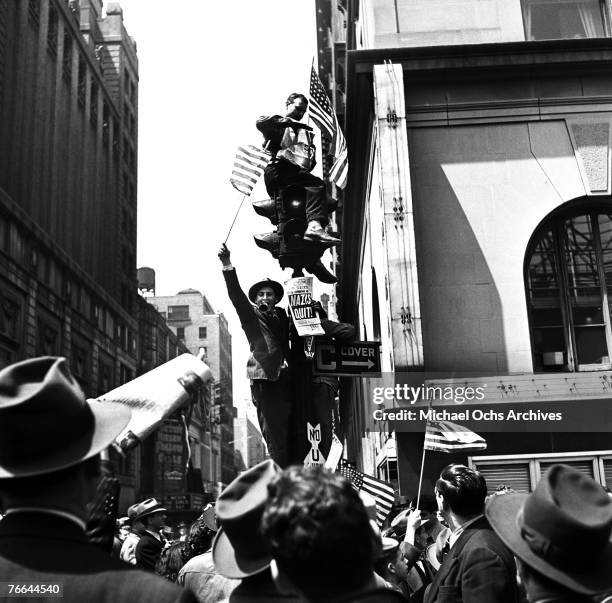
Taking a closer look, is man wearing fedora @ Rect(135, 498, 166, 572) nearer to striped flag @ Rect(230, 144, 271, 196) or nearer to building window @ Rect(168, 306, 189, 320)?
striped flag @ Rect(230, 144, 271, 196)

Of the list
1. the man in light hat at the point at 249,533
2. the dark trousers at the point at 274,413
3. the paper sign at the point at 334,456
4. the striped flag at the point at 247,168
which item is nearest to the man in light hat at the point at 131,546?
the dark trousers at the point at 274,413

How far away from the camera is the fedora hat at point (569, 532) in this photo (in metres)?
2.68

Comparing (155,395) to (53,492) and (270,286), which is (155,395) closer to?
(53,492)

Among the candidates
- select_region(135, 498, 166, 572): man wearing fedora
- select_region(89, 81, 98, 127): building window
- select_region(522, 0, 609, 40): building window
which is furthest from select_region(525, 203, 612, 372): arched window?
select_region(89, 81, 98, 127): building window

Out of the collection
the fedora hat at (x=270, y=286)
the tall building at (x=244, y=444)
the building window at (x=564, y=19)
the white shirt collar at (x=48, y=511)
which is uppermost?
the building window at (x=564, y=19)

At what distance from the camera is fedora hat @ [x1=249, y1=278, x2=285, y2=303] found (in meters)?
11.8

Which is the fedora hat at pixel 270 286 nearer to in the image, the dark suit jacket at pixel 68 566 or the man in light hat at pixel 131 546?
the man in light hat at pixel 131 546

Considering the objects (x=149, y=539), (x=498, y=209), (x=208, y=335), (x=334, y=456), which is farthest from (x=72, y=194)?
(x=208, y=335)

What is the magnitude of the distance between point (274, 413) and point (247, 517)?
8.38 metres

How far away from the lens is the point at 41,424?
2.61 m

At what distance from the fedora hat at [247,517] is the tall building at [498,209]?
11459 mm

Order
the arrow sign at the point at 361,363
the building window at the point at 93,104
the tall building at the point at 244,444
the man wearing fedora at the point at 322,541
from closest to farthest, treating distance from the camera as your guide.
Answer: the man wearing fedora at the point at 322,541, the arrow sign at the point at 361,363, the building window at the point at 93,104, the tall building at the point at 244,444

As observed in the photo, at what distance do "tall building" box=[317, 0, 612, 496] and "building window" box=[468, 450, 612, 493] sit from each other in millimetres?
669

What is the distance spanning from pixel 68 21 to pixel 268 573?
70600 millimetres
